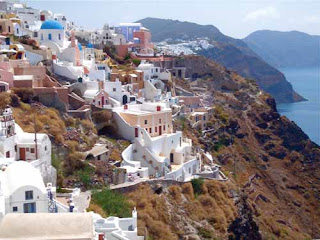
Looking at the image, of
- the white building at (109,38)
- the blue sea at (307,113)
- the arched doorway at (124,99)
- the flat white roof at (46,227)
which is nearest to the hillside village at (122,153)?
the flat white roof at (46,227)

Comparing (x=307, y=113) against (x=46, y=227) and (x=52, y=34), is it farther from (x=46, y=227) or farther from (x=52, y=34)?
(x=46, y=227)

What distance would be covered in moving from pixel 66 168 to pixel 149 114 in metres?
8.59

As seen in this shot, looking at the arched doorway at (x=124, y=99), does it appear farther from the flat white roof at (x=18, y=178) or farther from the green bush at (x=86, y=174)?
the flat white roof at (x=18, y=178)

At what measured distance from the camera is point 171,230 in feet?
93.4

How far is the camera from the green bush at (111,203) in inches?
1004

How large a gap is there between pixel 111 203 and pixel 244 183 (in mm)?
22781

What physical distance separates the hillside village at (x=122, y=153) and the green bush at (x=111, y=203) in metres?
0.07

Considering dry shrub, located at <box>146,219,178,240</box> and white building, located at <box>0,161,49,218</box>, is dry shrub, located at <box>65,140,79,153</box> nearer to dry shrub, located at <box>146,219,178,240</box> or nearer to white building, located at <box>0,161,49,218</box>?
dry shrub, located at <box>146,219,178,240</box>

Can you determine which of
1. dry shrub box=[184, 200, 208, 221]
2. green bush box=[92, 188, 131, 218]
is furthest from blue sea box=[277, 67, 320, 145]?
green bush box=[92, 188, 131, 218]

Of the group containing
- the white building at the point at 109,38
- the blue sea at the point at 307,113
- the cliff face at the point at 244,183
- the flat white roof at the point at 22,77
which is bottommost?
the blue sea at the point at 307,113

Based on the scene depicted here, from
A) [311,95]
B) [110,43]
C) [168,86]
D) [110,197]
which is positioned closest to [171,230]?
[110,197]

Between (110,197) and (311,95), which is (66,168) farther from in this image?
(311,95)

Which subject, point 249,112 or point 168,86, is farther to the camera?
point 249,112

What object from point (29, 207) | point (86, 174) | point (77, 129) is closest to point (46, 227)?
point (29, 207)
